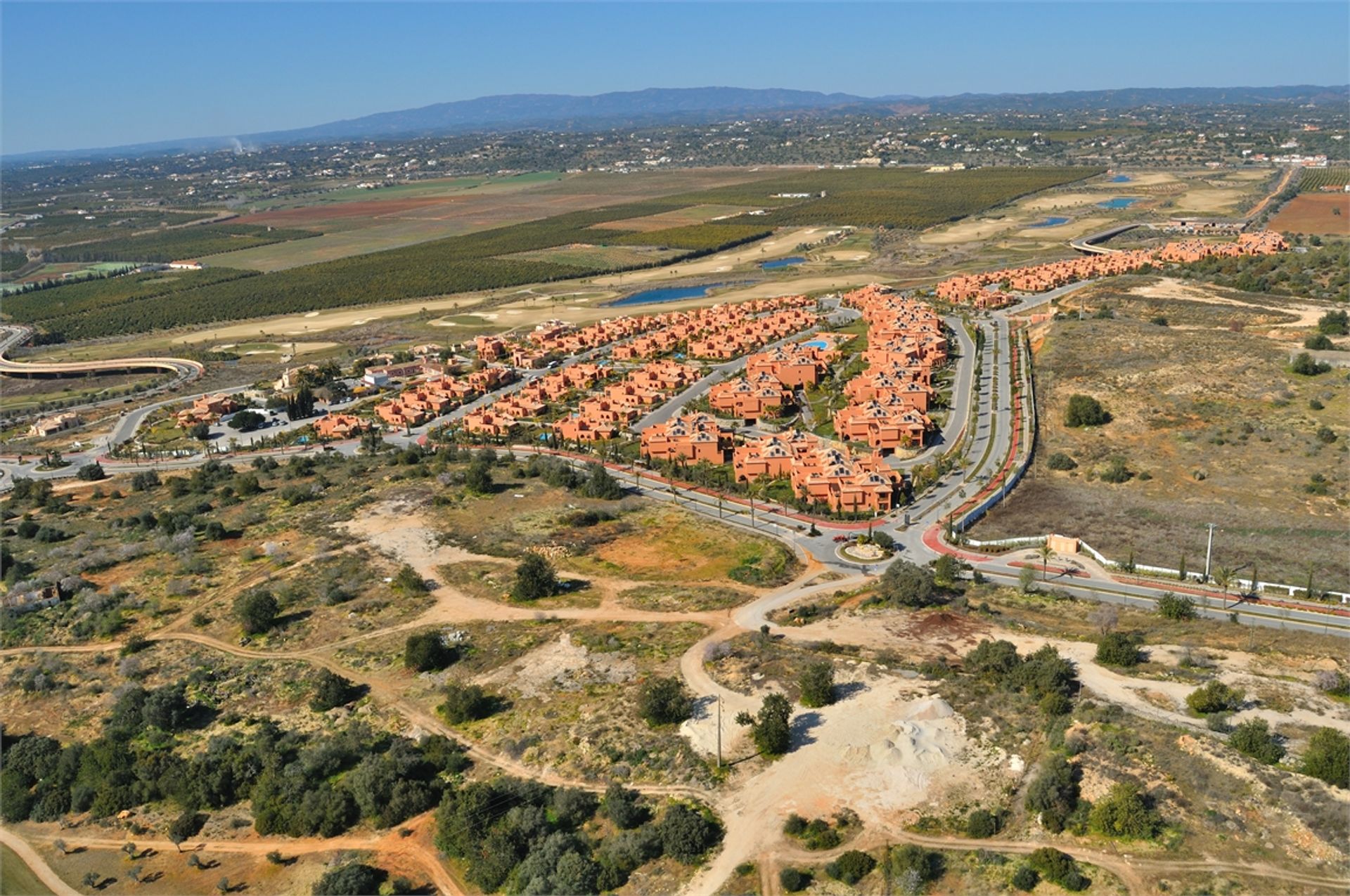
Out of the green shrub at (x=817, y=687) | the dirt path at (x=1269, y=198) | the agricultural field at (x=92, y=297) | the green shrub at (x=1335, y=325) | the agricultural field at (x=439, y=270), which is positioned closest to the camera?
the green shrub at (x=817, y=687)

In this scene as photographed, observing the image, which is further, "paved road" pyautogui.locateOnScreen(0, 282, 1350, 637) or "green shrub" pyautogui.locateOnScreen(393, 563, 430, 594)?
"green shrub" pyautogui.locateOnScreen(393, 563, 430, 594)

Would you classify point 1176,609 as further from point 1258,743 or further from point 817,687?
point 817,687

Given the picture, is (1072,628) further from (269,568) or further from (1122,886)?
(269,568)

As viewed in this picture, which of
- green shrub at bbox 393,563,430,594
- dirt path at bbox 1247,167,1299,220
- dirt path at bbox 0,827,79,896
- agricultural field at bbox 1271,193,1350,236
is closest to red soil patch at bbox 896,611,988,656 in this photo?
green shrub at bbox 393,563,430,594

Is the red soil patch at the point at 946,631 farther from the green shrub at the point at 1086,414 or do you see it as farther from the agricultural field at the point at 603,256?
the agricultural field at the point at 603,256

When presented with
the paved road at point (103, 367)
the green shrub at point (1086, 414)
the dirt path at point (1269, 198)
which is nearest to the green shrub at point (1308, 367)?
the green shrub at point (1086, 414)

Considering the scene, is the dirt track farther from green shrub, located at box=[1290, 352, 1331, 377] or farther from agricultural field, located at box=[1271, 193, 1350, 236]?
agricultural field, located at box=[1271, 193, 1350, 236]
